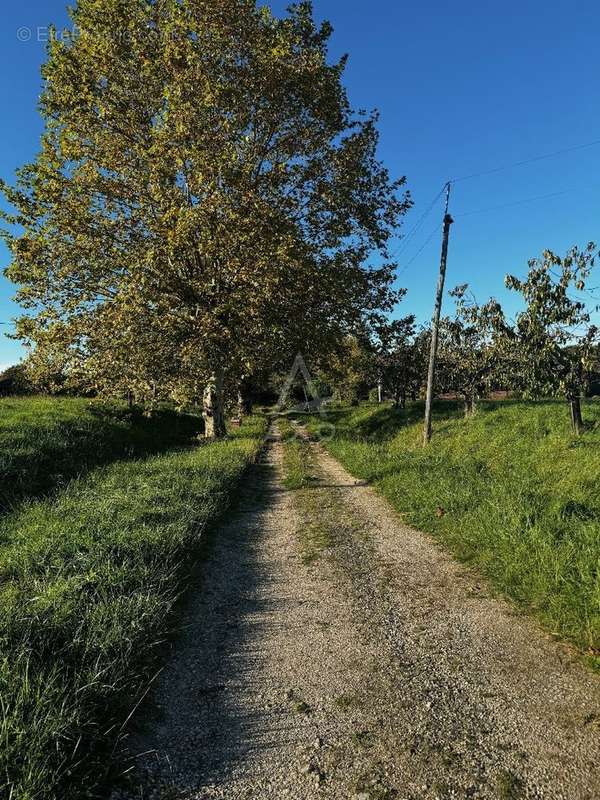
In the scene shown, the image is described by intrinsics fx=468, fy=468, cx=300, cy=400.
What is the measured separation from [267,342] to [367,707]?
13.0 m

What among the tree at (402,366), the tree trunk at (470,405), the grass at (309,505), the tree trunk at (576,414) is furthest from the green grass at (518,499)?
the tree at (402,366)

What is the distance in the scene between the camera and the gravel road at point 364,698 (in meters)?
2.77

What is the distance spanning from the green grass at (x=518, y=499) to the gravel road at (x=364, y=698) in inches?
16.0

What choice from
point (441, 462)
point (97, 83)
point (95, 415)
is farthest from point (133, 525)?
point (97, 83)

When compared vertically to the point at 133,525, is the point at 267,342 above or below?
above

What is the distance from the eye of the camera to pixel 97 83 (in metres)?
15.6

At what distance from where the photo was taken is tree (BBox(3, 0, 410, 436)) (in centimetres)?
1392

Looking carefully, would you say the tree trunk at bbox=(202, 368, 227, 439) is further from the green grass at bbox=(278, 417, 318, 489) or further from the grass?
the grass

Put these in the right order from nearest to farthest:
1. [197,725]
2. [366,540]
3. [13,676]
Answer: [13,676], [197,725], [366,540]

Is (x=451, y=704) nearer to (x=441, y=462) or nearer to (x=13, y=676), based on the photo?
(x=13, y=676)

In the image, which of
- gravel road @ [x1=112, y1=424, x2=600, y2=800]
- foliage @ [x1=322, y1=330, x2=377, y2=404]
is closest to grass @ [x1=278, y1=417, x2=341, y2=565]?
gravel road @ [x1=112, y1=424, x2=600, y2=800]

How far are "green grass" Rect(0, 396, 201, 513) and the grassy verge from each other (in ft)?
8.52

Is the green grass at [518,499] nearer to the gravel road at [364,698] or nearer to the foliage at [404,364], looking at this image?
the gravel road at [364,698]

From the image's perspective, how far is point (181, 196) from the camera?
46.9ft
